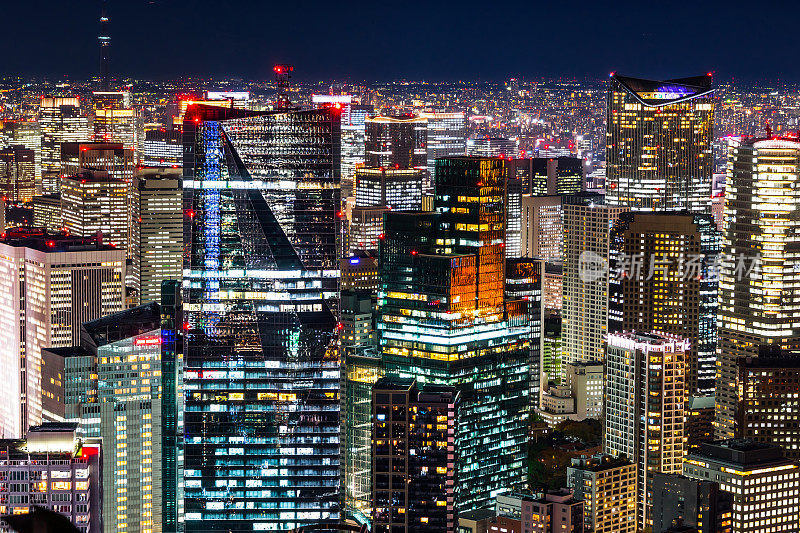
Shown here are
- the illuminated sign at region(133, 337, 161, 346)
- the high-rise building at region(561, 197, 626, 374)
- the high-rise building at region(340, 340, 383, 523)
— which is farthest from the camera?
the high-rise building at region(561, 197, 626, 374)

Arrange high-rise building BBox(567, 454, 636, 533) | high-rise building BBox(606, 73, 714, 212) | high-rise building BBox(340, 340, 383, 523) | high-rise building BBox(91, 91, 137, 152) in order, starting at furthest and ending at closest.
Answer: high-rise building BBox(91, 91, 137, 152) < high-rise building BBox(606, 73, 714, 212) < high-rise building BBox(340, 340, 383, 523) < high-rise building BBox(567, 454, 636, 533)

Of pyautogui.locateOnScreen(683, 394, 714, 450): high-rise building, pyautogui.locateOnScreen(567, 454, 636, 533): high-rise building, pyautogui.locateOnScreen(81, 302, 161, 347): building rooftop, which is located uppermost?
pyautogui.locateOnScreen(81, 302, 161, 347): building rooftop

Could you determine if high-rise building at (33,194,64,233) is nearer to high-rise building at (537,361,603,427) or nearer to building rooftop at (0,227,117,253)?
building rooftop at (0,227,117,253)

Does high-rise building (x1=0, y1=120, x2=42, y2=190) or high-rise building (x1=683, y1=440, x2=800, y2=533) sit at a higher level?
high-rise building (x1=0, y1=120, x2=42, y2=190)

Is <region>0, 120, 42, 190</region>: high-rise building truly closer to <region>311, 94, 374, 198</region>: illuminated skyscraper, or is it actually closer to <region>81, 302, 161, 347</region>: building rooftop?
<region>311, 94, 374, 198</region>: illuminated skyscraper

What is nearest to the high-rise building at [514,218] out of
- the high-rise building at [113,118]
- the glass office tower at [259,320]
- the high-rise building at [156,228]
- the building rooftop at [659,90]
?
the building rooftop at [659,90]

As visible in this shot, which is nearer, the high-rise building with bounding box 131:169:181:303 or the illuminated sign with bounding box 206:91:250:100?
the illuminated sign with bounding box 206:91:250:100

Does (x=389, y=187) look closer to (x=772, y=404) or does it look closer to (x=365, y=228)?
(x=365, y=228)

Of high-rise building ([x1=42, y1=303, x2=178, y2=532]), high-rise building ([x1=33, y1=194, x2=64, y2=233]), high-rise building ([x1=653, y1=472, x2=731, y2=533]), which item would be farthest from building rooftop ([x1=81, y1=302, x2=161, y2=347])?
high-rise building ([x1=33, y1=194, x2=64, y2=233])
